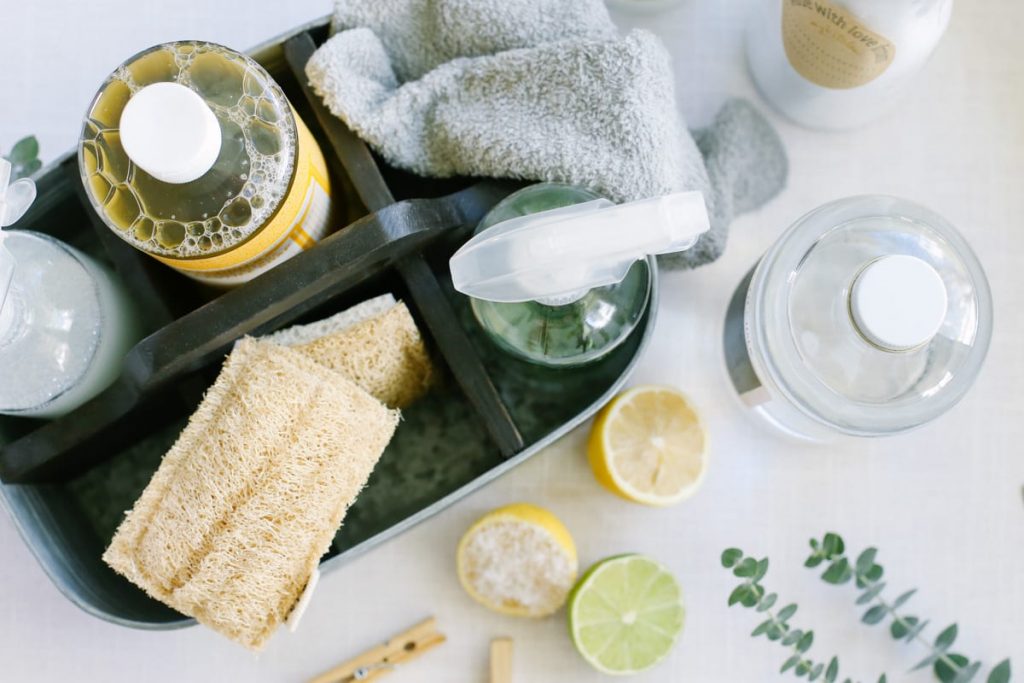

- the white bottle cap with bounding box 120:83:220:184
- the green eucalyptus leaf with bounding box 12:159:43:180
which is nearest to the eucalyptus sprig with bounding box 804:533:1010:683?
the white bottle cap with bounding box 120:83:220:184

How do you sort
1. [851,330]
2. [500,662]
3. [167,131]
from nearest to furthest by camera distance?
[167,131] → [851,330] → [500,662]

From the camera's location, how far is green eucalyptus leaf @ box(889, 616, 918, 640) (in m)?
0.57

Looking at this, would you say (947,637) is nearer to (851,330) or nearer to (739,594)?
(739,594)

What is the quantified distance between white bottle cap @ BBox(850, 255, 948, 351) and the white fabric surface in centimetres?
15

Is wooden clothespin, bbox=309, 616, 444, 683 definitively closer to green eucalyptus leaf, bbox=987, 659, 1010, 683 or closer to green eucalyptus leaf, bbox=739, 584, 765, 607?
green eucalyptus leaf, bbox=739, 584, 765, 607

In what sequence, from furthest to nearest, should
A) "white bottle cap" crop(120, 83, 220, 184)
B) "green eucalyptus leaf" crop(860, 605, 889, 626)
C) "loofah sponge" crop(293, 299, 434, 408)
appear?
"green eucalyptus leaf" crop(860, 605, 889, 626) < "loofah sponge" crop(293, 299, 434, 408) < "white bottle cap" crop(120, 83, 220, 184)

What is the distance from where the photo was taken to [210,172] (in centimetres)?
40

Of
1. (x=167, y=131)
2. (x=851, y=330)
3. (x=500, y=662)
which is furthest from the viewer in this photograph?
(x=500, y=662)

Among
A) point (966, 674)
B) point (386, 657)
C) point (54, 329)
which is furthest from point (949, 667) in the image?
point (54, 329)

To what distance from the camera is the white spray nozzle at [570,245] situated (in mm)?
375

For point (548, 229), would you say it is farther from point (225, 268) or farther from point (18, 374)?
point (18, 374)

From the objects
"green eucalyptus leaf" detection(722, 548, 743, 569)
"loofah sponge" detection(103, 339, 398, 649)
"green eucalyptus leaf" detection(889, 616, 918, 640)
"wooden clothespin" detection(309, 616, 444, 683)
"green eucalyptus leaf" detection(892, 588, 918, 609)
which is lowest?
"green eucalyptus leaf" detection(889, 616, 918, 640)

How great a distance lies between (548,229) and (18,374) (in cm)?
30

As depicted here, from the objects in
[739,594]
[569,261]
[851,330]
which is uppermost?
[569,261]
